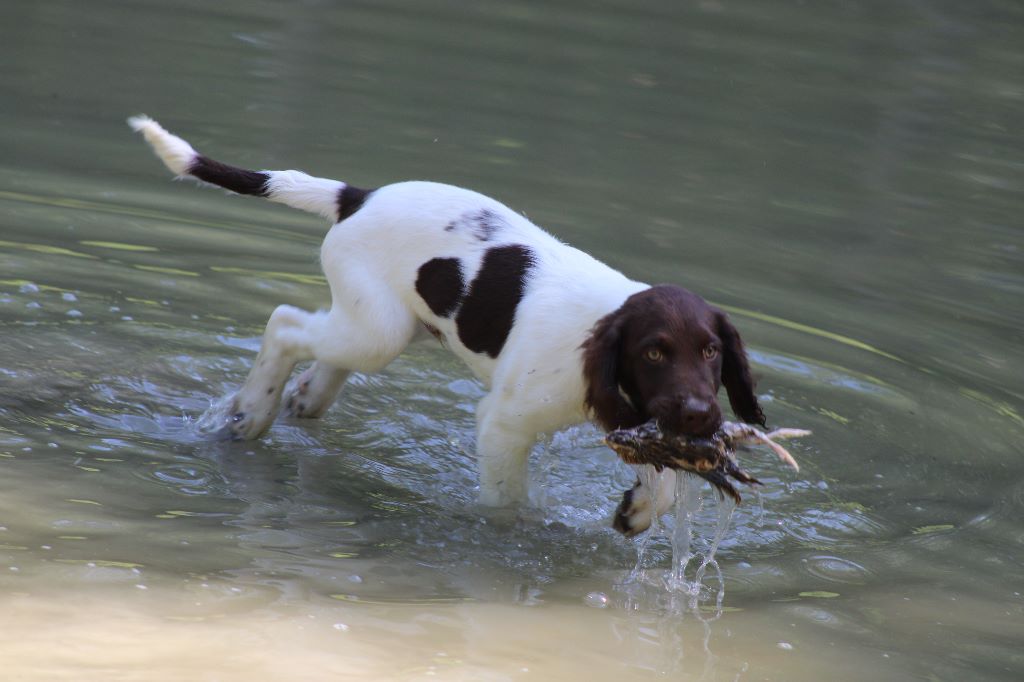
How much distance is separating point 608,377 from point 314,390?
6.04ft

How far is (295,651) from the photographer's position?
3760 mm

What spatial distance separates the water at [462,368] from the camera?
4113 mm

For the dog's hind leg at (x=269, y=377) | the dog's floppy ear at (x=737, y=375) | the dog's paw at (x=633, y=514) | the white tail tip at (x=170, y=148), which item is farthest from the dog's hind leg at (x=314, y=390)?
the dog's floppy ear at (x=737, y=375)

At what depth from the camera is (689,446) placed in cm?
404

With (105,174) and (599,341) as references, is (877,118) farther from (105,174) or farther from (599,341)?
(599,341)

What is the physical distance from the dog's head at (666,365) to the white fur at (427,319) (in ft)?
0.73

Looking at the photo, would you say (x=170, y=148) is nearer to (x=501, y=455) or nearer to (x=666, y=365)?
(x=501, y=455)

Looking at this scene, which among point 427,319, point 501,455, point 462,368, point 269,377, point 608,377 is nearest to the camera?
point 608,377

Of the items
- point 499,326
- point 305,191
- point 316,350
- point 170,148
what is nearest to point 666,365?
point 499,326

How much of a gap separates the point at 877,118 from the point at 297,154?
18.6ft

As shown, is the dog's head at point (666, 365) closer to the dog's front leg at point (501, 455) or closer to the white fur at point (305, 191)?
the dog's front leg at point (501, 455)

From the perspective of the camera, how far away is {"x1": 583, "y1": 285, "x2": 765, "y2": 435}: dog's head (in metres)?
4.05

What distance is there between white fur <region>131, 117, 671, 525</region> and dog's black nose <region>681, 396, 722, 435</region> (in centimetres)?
55

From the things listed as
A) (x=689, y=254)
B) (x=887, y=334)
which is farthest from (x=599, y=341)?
(x=689, y=254)
